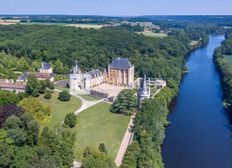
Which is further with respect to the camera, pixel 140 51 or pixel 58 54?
pixel 140 51

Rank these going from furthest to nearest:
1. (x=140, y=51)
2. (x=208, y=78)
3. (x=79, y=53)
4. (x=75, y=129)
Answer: (x=140, y=51) → (x=79, y=53) → (x=208, y=78) → (x=75, y=129)

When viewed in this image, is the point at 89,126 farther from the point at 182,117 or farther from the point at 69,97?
the point at 182,117

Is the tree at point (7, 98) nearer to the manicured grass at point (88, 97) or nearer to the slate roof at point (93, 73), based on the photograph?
the manicured grass at point (88, 97)

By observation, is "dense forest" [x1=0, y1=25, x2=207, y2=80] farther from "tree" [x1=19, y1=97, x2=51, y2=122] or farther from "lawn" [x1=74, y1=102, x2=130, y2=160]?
"tree" [x1=19, y1=97, x2=51, y2=122]

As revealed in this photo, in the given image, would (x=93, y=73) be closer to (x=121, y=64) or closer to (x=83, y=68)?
(x=121, y=64)

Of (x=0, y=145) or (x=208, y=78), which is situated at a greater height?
(x=0, y=145)

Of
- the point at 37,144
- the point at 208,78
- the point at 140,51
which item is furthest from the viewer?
the point at 140,51

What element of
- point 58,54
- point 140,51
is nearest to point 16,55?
point 58,54

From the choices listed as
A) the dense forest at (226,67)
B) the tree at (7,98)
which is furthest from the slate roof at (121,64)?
the tree at (7,98)
